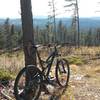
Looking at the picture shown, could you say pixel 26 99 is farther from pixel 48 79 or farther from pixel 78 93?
pixel 78 93

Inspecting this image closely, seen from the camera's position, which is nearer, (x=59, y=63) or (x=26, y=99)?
(x=26, y=99)

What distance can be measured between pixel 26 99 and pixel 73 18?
44.7m

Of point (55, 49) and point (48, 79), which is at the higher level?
point (55, 49)

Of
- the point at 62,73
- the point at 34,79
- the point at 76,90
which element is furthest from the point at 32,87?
the point at 62,73

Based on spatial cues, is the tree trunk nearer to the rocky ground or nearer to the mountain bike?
the mountain bike

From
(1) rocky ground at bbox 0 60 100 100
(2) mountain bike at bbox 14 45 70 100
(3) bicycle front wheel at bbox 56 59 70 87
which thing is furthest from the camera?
(3) bicycle front wheel at bbox 56 59 70 87

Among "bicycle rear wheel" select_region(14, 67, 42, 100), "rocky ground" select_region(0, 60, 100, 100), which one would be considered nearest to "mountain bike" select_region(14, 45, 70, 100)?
"bicycle rear wheel" select_region(14, 67, 42, 100)

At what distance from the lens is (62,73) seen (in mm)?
9203

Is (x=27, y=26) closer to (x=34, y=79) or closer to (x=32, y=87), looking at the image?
(x=34, y=79)

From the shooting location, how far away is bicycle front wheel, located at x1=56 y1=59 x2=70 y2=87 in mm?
8930

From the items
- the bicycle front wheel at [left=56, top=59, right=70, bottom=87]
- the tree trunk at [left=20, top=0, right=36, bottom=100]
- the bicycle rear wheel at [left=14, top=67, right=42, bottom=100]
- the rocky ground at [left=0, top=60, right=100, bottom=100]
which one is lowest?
the rocky ground at [left=0, top=60, right=100, bottom=100]

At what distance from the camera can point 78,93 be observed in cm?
837

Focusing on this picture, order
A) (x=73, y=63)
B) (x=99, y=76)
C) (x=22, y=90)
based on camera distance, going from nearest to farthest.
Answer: (x=22, y=90), (x=99, y=76), (x=73, y=63)

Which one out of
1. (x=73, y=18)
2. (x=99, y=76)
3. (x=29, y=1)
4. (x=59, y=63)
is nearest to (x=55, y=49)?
(x=59, y=63)
